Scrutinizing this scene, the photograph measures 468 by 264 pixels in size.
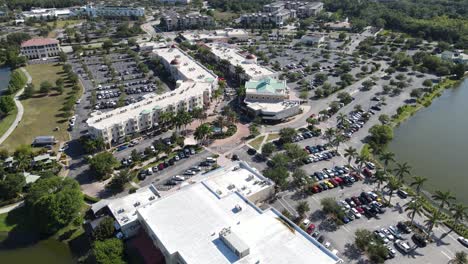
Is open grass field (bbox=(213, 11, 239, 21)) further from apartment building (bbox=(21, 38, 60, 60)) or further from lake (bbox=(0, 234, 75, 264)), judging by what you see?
lake (bbox=(0, 234, 75, 264))

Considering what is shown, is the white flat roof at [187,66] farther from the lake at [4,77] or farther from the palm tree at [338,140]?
the lake at [4,77]

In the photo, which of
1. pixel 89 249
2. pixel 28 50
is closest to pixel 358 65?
pixel 89 249

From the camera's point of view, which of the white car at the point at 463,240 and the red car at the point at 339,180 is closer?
the white car at the point at 463,240

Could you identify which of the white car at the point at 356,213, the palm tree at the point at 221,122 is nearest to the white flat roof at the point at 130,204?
the palm tree at the point at 221,122

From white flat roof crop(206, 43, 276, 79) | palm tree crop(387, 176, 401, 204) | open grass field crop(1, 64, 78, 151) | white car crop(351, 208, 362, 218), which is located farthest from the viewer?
white flat roof crop(206, 43, 276, 79)

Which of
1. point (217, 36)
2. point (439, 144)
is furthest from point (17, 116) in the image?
point (439, 144)

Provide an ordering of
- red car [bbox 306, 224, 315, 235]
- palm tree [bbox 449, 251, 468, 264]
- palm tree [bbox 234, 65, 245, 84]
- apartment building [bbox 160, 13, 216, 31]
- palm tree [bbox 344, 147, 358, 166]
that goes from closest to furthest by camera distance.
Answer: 1. palm tree [bbox 449, 251, 468, 264]
2. red car [bbox 306, 224, 315, 235]
3. palm tree [bbox 344, 147, 358, 166]
4. palm tree [bbox 234, 65, 245, 84]
5. apartment building [bbox 160, 13, 216, 31]

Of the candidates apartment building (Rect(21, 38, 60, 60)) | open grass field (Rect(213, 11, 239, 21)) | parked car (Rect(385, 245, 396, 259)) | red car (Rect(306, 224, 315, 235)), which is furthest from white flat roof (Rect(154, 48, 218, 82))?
open grass field (Rect(213, 11, 239, 21))
